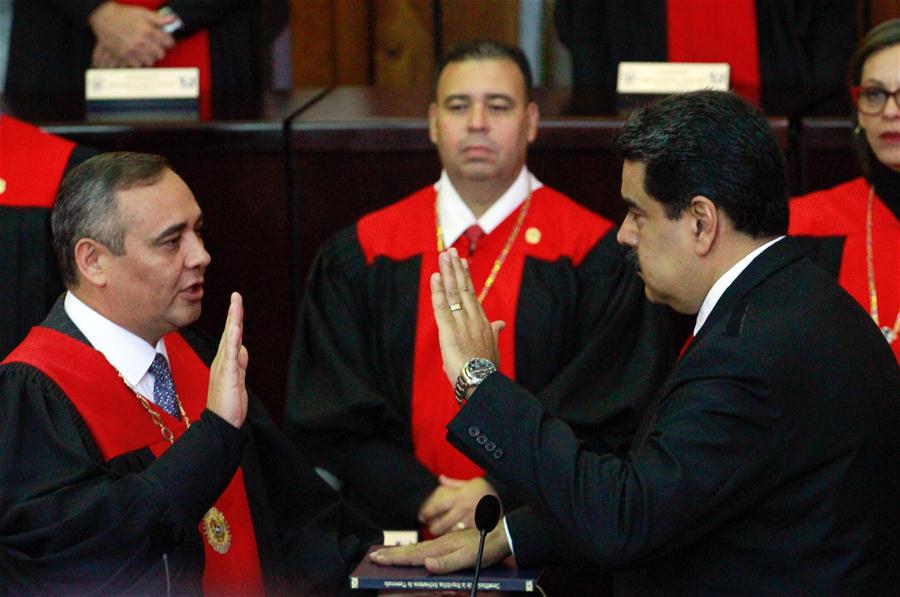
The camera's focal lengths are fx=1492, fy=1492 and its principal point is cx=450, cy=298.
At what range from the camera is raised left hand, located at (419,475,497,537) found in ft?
11.6

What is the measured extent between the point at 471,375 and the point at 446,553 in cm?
57

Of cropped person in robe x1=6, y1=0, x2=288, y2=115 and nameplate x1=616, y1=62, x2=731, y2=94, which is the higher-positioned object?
cropped person in robe x1=6, y1=0, x2=288, y2=115

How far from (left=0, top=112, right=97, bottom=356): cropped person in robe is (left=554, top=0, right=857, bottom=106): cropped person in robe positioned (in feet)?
7.01

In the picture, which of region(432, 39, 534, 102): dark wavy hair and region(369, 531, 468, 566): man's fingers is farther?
region(432, 39, 534, 102): dark wavy hair

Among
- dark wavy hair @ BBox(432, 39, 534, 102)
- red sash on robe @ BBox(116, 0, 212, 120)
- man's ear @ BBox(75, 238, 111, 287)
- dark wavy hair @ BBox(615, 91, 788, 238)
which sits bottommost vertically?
man's ear @ BBox(75, 238, 111, 287)

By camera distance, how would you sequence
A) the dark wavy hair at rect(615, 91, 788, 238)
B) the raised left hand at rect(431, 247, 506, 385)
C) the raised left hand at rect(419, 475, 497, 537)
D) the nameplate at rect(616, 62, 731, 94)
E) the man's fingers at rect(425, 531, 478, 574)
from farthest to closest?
1. the nameplate at rect(616, 62, 731, 94)
2. the raised left hand at rect(419, 475, 497, 537)
3. the man's fingers at rect(425, 531, 478, 574)
4. the raised left hand at rect(431, 247, 506, 385)
5. the dark wavy hair at rect(615, 91, 788, 238)

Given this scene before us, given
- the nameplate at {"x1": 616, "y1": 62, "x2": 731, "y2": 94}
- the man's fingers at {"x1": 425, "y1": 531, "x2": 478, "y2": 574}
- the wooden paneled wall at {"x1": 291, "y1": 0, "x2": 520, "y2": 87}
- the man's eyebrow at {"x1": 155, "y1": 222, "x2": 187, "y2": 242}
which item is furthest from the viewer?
the wooden paneled wall at {"x1": 291, "y1": 0, "x2": 520, "y2": 87}

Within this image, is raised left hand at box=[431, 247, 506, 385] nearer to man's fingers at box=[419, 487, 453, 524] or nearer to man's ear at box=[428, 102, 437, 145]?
man's fingers at box=[419, 487, 453, 524]

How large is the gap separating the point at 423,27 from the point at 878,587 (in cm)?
507

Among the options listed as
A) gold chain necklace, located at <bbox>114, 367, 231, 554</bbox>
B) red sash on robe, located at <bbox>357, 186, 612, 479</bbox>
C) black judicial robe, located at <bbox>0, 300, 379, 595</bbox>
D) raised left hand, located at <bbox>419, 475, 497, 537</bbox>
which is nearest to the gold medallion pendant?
gold chain necklace, located at <bbox>114, 367, 231, 554</bbox>

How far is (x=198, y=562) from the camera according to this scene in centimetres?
273

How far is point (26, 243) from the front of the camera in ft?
12.2

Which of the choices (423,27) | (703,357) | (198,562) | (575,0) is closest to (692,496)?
(703,357)

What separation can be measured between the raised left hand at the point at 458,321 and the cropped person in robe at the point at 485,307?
1.05 metres
